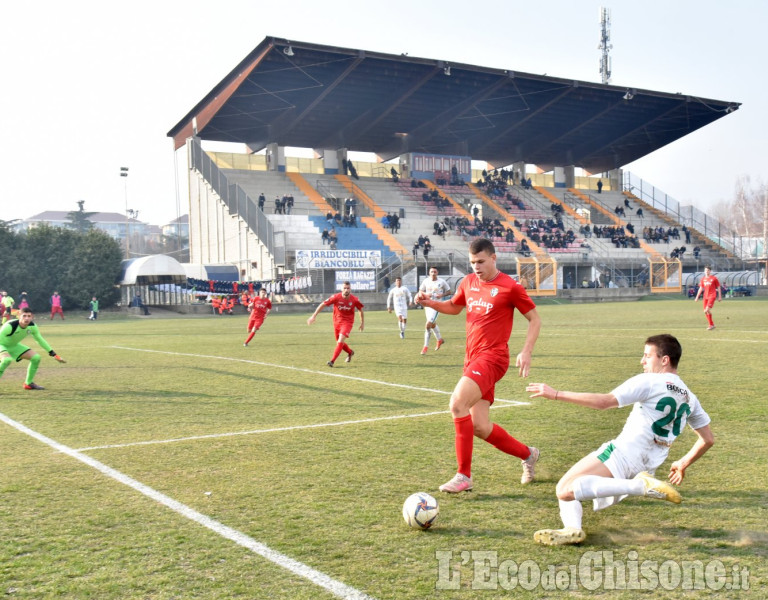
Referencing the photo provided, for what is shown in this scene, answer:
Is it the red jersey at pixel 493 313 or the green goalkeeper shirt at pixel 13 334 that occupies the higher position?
the red jersey at pixel 493 313

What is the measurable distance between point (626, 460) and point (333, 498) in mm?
2280

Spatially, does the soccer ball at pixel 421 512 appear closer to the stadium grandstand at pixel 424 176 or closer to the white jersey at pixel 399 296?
the white jersey at pixel 399 296

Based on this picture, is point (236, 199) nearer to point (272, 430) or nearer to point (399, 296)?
point (399, 296)

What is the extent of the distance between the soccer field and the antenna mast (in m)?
61.4

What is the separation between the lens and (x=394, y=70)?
167 ft

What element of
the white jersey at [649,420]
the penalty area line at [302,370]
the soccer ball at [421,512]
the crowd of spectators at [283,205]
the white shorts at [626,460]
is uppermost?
the crowd of spectators at [283,205]

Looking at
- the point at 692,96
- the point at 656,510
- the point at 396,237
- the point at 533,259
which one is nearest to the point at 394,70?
the point at 396,237

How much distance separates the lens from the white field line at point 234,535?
4.08 meters

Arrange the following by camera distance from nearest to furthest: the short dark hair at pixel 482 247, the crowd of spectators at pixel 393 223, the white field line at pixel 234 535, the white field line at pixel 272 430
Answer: the white field line at pixel 234 535 → the short dark hair at pixel 482 247 → the white field line at pixel 272 430 → the crowd of spectators at pixel 393 223

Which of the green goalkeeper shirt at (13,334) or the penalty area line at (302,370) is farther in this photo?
the green goalkeeper shirt at (13,334)

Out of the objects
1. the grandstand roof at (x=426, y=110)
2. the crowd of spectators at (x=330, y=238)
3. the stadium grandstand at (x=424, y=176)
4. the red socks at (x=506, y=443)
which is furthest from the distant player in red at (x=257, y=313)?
the grandstand roof at (x=426, y=110)

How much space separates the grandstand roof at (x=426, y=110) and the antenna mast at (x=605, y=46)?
6.27 meters

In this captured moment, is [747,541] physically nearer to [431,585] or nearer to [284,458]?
[431,585]

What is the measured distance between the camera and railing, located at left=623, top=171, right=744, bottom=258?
66062 mm
